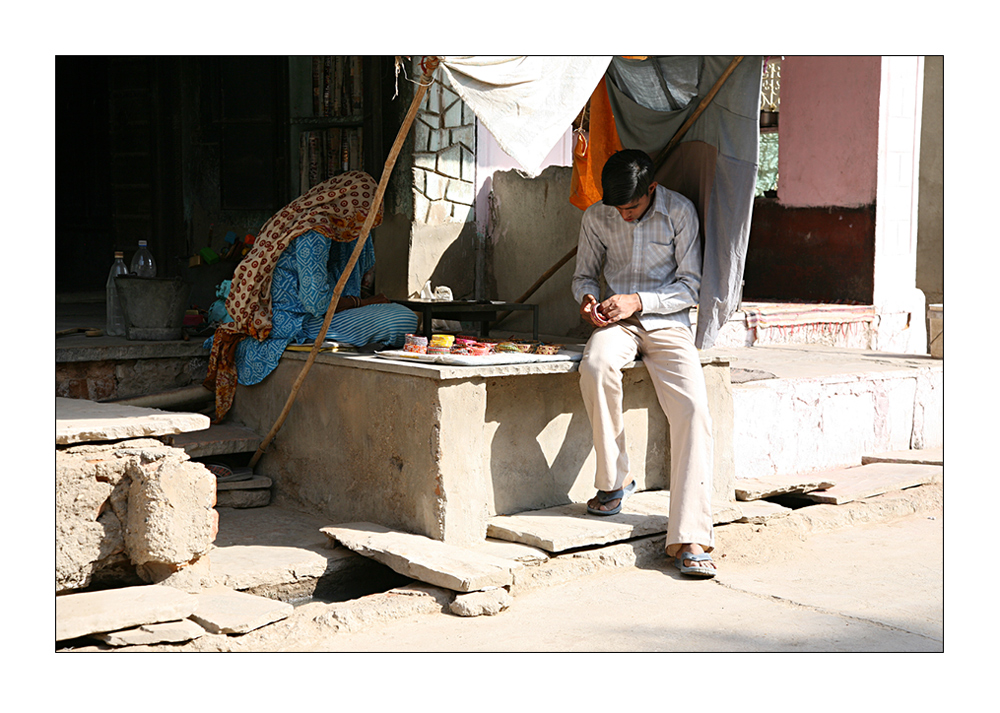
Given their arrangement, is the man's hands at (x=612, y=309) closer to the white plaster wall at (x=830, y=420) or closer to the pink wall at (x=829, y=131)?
the white plaster wall at (x=830, y=420)

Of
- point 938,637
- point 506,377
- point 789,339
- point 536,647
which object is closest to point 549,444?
point 506,377

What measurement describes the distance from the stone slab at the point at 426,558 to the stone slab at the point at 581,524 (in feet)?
0.85

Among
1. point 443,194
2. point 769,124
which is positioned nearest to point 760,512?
point 443,194

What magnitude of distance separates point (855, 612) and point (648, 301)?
1.55 metres

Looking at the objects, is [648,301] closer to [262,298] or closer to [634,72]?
[634,72]

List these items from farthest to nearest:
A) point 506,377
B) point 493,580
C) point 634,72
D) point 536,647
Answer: point 634,72, point 506,377, point 493,580, point 536,647

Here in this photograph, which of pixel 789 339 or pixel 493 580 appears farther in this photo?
pixel 789 339

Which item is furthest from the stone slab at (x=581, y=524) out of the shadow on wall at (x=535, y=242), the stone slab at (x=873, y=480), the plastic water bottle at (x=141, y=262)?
the plastic water bottle at (x=141, y=262)

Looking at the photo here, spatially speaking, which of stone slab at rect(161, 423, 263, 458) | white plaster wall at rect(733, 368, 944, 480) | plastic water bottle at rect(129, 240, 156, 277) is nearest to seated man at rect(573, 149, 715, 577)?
white plaster wall at rect(733, 368, 944, 480)

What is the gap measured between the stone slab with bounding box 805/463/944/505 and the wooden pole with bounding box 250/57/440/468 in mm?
2758

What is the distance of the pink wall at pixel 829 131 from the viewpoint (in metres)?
8.26

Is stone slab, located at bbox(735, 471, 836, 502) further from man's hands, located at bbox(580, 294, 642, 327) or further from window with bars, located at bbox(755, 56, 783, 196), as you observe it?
window with bars, located at bbox(755, 56, 783, 196)

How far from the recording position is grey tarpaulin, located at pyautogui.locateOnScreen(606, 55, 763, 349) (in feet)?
15.7

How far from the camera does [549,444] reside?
479cm
